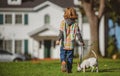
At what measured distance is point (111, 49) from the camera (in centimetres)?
5091

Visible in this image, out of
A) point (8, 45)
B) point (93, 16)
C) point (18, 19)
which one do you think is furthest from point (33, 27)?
point (93, 16)

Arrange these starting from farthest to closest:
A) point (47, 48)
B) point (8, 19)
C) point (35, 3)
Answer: point (35, 3) → point (8, 19) → point (47, 48)

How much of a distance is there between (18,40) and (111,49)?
355 inches

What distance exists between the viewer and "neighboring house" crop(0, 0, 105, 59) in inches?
2078

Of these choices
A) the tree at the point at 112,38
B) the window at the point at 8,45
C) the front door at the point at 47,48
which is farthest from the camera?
the window at the point at 8,45

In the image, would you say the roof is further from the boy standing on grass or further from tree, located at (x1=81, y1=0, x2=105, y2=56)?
the boy standing on grass

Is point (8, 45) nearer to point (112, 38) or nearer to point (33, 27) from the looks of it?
point (33, 27)

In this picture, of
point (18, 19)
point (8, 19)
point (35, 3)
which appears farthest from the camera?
point (35, 3)

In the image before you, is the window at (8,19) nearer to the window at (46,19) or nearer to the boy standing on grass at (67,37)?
the window at (46,19)

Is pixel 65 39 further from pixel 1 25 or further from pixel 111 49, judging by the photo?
pixel 1 25

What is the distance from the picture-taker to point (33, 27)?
5391 cm

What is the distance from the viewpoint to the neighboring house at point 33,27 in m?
52.8

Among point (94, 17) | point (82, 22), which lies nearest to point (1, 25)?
point (82, 22)

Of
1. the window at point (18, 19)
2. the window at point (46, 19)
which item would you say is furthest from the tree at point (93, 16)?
the window at point (18, 19)
